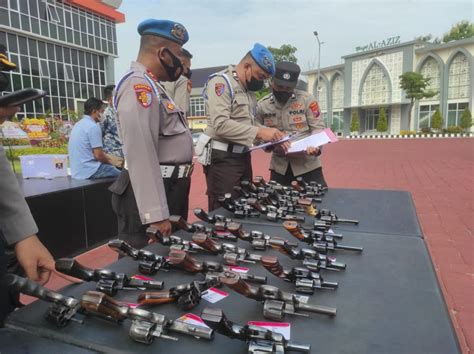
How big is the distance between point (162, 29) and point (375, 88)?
32742 mm

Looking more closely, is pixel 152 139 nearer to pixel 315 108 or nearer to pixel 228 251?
pixel 228 251

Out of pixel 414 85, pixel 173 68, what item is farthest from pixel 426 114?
pixel 173 68

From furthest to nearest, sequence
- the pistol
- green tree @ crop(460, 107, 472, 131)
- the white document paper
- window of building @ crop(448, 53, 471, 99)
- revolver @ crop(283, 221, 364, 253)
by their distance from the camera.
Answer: window of building @ crop(448, 53, 471, 99)
green tree @ crop(460, 107, 472, 131)
the white document paper
revolver @ crop(283, 221, 364, 253)
the pistol

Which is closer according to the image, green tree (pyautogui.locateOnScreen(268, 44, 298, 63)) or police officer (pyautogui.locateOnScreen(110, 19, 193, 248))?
police officer (pyautogui.locateOnScreen(110, 19, 193, 248))

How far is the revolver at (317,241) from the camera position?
1.43 m

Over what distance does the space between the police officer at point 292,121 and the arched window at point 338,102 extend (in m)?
33.1

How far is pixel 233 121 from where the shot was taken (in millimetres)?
2521

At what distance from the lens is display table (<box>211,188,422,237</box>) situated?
1765 millimetres

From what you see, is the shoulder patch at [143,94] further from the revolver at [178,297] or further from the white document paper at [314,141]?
the white document paper at [314,141]

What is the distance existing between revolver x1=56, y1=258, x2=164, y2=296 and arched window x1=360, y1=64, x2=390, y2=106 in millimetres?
32977

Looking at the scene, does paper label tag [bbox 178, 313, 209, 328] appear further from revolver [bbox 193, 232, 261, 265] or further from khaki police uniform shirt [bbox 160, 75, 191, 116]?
khaki police uniform shirt [bbox 160, 75, 191, 116]

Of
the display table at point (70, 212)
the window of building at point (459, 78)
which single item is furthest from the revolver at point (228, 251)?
the window of building at point (459, 78)

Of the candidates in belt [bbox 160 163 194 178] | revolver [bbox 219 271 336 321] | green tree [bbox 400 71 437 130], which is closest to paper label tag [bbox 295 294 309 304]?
revolver [bbox 219 271 336 321]

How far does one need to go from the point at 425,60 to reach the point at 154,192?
3283cm
